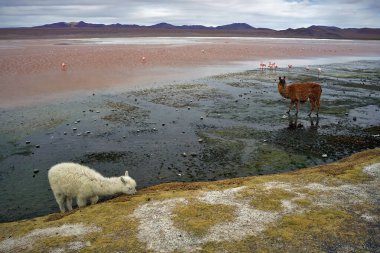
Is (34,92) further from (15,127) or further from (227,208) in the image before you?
(227,208)

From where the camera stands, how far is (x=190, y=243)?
8336 millimetres

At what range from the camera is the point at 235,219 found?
30.8 feet

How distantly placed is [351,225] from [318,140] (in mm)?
9504

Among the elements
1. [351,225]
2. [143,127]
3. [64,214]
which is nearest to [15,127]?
[143,127]

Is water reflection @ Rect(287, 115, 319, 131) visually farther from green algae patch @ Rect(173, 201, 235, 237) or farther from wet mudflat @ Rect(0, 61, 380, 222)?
green algae patch @ Rect(173, 201, 235, 237)

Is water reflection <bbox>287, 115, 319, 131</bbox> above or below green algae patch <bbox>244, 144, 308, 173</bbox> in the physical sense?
above

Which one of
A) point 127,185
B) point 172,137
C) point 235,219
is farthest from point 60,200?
point 172,137

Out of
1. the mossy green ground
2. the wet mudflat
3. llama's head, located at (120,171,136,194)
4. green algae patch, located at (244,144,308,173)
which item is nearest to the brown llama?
the wet mudflat

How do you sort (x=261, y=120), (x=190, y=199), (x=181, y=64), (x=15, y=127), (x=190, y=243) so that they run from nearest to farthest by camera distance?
(x=190, y=243) → (x=190, y=199) → (x=15, y=127) → (x=261, y=120) → (x=181, y=64)

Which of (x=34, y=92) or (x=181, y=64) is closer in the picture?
(x=34, y=92)

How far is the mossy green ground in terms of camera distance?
8.28 m

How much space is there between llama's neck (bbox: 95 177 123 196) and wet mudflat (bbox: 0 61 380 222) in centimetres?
176

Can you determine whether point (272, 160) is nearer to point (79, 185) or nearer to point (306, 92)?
point (79, 185)

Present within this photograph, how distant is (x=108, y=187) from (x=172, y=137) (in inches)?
295
